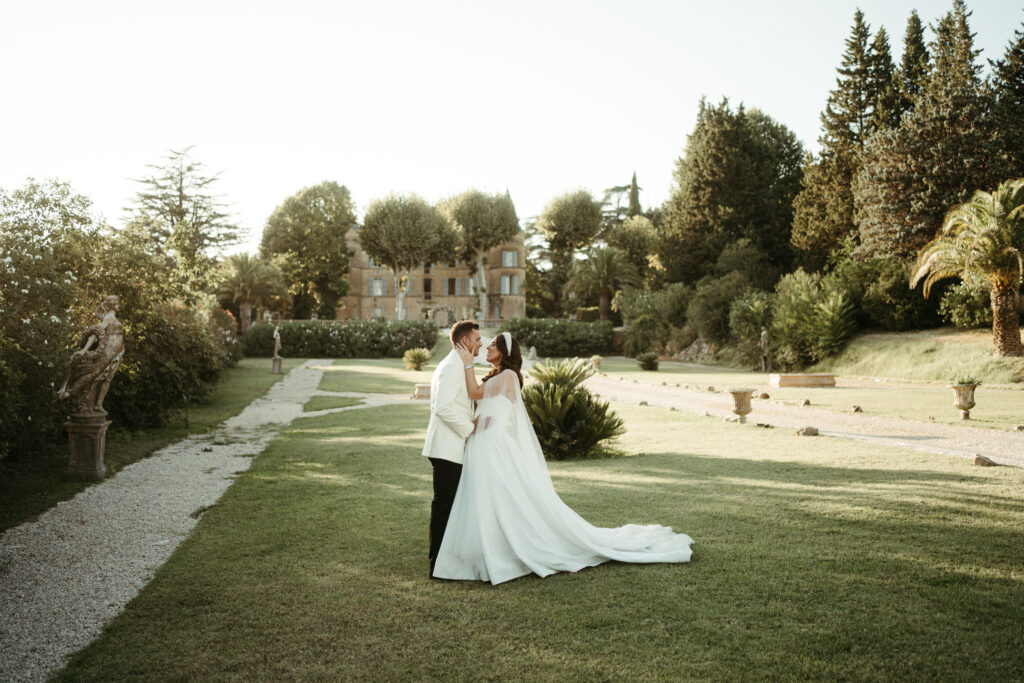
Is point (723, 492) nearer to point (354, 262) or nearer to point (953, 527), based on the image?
point (953, 527)

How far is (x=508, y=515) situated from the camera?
491 centimetres

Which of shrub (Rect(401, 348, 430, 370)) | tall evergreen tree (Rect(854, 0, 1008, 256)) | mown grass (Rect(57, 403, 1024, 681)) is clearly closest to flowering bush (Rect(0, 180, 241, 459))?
mown grass (Rect(57, 403, 1024, 681))

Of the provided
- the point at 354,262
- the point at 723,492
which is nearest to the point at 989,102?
the point at 723,492

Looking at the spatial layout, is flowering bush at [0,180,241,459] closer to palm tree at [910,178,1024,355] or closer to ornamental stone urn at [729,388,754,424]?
ornamental stone urn at [729,388,754,424]

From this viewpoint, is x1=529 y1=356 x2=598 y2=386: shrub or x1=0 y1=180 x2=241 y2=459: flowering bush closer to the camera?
x1=0 y1=180 x2=241 y2=459: flowering bush

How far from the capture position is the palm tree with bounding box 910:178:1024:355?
66.5 ft

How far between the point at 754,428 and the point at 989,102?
21578mm

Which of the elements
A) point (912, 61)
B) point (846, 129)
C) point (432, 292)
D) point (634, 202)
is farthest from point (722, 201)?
point (432, 292)

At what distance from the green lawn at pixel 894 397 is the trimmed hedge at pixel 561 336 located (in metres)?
14.5

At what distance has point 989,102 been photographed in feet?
84.8

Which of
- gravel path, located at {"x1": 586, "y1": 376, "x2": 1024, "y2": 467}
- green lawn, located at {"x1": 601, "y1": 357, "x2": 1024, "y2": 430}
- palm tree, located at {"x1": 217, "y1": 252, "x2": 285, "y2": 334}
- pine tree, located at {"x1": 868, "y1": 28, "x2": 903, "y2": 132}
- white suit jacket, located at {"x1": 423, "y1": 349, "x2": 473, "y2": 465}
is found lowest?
gravel path, located at {"x1": 586, "y1": 376, "x2": 1024, "y2": 467}

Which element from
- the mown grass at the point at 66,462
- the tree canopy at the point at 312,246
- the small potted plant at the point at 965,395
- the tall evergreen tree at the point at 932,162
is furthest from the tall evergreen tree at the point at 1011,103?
the tree canopy at the point at 312,246

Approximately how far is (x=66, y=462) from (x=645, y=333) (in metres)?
33.8

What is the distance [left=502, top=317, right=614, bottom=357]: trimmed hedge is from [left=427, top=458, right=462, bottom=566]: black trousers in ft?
117
